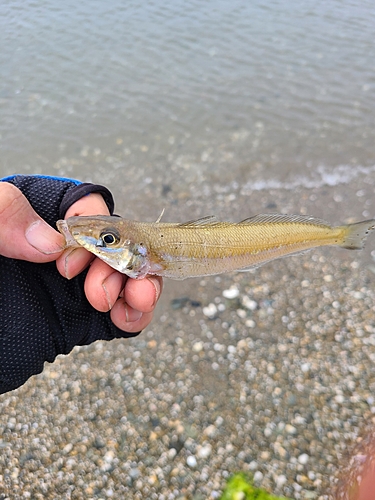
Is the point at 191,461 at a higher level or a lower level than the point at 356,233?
lower

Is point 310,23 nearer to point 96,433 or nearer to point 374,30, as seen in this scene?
point 374,30

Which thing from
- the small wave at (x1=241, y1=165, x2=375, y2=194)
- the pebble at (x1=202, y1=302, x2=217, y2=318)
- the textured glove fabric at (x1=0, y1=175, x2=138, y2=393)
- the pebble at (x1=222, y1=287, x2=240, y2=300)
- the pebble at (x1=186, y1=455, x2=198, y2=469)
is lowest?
the pebble at (x1=202, y1=302, x2=217, y2=318)

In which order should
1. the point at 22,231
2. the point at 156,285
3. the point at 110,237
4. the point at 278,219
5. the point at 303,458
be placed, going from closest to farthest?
1. the point at 22,231
2. the point at 110,237
3. the point at 156,285
4. the point at 278,219
5. the point at 303,458

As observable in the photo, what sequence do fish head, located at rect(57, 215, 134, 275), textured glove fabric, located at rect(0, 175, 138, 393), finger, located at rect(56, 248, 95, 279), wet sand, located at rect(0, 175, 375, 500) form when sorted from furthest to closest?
wet sand, located at rect(0, 175, 375, 500) → textured glove fabric, located at rect(0, 175, 138, 393) → finger, located at rect(56, 248, 95, 279) → fish head, located at rect(57, 215, 134, 275)

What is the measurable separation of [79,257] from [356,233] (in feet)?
7.66

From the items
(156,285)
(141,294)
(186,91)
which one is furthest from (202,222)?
(186,91)

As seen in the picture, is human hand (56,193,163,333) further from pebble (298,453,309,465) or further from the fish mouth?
pebble (298,453,309,465)

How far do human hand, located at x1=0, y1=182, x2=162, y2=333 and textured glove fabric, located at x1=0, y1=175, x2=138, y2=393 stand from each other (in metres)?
0.24

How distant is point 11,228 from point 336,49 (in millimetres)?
13683

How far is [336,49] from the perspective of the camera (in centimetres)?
1336

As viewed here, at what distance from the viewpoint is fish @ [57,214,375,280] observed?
9.90 ft

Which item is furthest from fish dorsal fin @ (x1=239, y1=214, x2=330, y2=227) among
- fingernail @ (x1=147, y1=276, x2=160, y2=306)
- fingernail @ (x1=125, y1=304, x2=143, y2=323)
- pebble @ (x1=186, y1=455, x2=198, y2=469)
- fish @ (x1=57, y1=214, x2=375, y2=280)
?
pebble @ (x1=186, y1=455, x2=198, y2=469)

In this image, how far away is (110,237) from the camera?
2.98 m

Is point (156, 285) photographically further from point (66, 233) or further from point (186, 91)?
point (186, 91)
